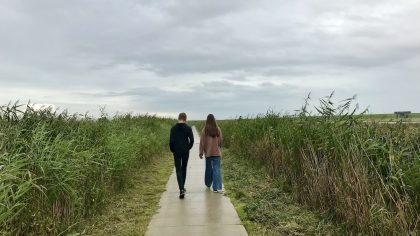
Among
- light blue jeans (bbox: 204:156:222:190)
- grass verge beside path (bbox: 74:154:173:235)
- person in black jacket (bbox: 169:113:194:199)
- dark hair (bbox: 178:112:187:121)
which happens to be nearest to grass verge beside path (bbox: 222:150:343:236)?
light blue jeans (bbox: 204:156:222:190)

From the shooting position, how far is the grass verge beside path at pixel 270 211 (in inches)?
279

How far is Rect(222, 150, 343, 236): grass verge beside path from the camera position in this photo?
7.09 metres

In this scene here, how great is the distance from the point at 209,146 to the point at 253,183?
1651 mm

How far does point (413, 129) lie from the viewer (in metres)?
8.01

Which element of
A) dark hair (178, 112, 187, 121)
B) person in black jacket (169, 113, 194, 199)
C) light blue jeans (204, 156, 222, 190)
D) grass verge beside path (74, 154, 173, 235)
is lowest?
grass verge beside path (74, 154, 173, 235)

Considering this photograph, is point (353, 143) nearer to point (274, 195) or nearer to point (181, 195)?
point (274, 195)

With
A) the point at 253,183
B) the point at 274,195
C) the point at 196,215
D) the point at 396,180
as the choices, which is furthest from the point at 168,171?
the point at 396,180

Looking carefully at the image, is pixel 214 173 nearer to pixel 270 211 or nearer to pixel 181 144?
pixel 181 144

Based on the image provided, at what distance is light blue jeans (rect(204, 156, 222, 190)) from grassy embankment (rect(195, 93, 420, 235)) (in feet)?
1.43

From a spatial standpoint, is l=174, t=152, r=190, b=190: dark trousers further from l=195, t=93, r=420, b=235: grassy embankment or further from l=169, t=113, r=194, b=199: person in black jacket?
l=195, t=93, r=420, b=235: grassy embankment

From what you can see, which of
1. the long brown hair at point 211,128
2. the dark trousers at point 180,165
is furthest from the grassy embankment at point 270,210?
the long brown hair at point 211,128

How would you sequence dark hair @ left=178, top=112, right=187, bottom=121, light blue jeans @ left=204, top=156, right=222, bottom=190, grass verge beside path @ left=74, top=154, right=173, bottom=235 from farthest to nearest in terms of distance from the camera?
1. light blue jeans @ left=204, top=156, right=222, bottom=190
2. dark hair @ left=178, top=112, right=187, bottom=121
3. grass verge beside path @ left=74, top=154, right=173, bottom=235

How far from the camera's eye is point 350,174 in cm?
696

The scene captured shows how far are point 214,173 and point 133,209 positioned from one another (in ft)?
8.73
